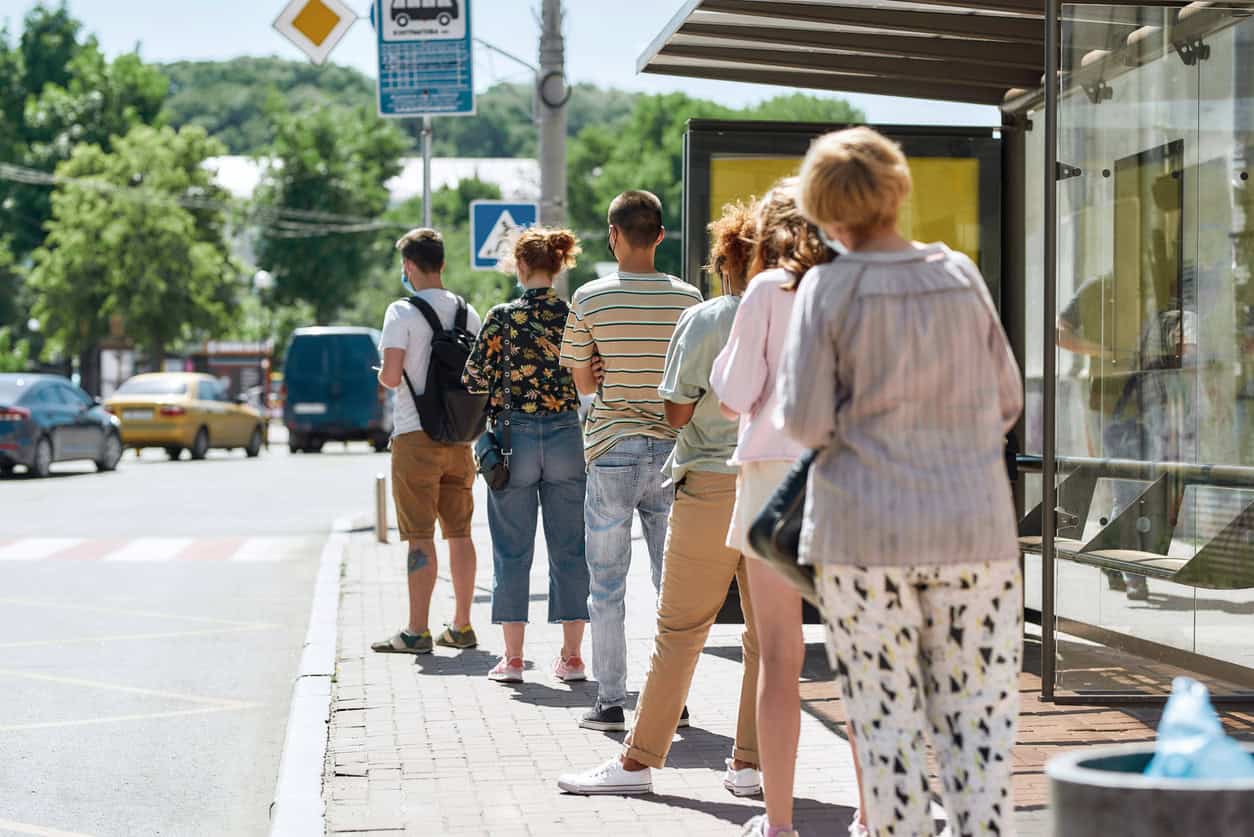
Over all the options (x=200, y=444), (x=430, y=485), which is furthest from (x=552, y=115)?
(x=200, y=444)

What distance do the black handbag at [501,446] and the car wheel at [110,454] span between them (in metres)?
20.3

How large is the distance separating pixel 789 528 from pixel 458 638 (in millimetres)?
5257

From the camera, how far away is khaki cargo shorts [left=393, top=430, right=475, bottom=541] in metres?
8.27

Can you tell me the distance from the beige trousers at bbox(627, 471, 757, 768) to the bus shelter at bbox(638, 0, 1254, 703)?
5.95 ft

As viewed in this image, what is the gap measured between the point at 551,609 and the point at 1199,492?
8.88 ft

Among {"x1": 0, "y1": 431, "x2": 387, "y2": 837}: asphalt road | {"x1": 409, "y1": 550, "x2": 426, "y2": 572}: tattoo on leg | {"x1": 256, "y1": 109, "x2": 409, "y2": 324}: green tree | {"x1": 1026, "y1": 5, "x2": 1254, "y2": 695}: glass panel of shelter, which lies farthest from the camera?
{"x1": 256, "y1": 109, "x2": 409, "y2": 324}: green tree

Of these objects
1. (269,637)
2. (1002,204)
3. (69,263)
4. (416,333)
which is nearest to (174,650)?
(269,637)

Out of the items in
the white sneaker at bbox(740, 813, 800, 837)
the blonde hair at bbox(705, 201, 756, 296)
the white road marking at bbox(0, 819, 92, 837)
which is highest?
the blonde hair at bbox(705, 201, 756, 296)

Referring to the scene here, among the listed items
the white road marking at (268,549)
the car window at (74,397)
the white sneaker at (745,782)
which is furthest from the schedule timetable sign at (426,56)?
the car window at (74,397)

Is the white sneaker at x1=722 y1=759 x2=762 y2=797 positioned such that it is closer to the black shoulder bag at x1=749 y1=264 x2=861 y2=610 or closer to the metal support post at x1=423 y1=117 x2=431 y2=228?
the black shoulder bag at x1=749 y1=264 x2=861 y2=610

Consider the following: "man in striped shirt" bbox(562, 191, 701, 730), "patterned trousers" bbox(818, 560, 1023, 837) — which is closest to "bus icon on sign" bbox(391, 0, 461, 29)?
"man in striped shirt" bbox(562, 191, 701, 730)

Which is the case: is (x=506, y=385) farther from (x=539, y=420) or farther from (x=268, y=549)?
(x=268, y=549)

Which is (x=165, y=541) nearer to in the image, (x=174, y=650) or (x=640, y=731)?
(x=174, y=650)

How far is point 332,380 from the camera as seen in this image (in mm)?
34531
